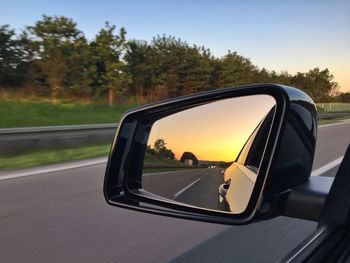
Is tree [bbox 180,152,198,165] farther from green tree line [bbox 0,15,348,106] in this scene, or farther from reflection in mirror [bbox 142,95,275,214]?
green tree line [bbox 0,15,348,106]

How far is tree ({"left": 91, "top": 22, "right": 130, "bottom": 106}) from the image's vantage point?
40156 millimetres

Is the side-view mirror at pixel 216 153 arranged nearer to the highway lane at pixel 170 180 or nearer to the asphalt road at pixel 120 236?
the highway lane at pixel 170 180

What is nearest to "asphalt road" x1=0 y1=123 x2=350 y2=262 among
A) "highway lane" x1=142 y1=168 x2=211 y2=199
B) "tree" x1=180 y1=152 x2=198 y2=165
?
"highway lane" x1=142 y1=168 x2=211 y2=199

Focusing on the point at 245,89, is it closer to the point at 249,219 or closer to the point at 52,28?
the point at 249,219

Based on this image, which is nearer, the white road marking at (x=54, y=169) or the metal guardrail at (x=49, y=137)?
the white road marking at (x=54, y=169)

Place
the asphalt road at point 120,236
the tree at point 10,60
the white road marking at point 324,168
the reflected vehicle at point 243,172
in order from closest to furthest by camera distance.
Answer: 1. the reflected vehicle at point 243,172
2. the asphalt road at point 120,236
3. the white road marking at point 324,168
4. the tree at point 10,60

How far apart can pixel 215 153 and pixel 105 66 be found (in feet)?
131

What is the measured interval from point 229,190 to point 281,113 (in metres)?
0.41

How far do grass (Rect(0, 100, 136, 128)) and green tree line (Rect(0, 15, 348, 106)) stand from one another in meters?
2.81

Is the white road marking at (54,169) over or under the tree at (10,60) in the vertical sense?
under

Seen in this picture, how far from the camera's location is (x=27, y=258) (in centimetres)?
462

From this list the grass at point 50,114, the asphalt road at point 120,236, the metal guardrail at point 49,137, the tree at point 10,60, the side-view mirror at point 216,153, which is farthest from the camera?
the tree at point 10,60

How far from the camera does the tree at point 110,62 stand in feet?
132

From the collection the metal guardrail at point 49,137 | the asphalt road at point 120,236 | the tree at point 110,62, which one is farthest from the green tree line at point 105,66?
the asphalt road at point 120,236
